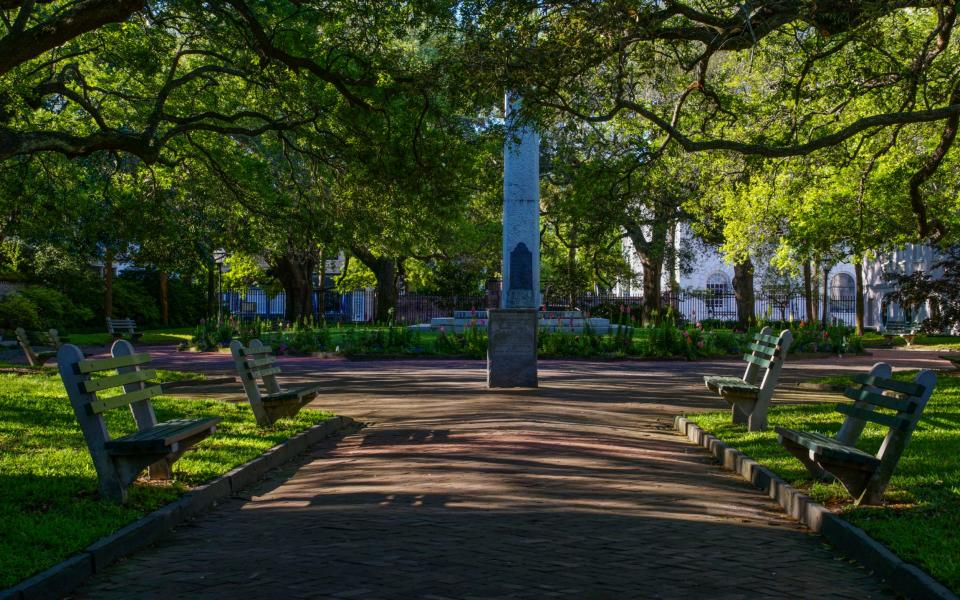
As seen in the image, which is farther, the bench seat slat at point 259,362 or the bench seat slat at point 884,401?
the bench seat slat at point 259,362

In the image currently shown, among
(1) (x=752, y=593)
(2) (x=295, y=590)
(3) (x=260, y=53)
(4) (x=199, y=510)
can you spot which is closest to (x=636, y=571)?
(1) (x=752, y=593)

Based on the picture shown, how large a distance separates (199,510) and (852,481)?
489cm

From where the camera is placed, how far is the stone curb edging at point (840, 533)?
510cm

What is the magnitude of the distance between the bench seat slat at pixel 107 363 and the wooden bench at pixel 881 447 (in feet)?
16.9

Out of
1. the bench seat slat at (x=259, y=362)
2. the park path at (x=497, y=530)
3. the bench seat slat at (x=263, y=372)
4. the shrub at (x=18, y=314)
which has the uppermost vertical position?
the shrub at (x=18, y=314)

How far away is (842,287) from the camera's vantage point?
6312 cm

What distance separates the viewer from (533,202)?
58.9 feet

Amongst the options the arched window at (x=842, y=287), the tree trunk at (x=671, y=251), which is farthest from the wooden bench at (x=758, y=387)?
Result: the arched window at (x=842, y=287)

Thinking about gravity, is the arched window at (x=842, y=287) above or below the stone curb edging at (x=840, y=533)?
above

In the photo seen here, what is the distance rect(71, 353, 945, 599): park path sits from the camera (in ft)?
17.3

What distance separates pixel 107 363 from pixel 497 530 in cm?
322

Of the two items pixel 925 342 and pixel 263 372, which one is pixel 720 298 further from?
pixel 263 372

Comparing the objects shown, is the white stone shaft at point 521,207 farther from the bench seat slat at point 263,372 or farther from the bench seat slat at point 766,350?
the bench seat slat at point 263,372

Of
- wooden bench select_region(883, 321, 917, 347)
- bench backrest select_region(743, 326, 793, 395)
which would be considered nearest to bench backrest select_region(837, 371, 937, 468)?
bench backrest select_region(743, 326, 793, 395)
